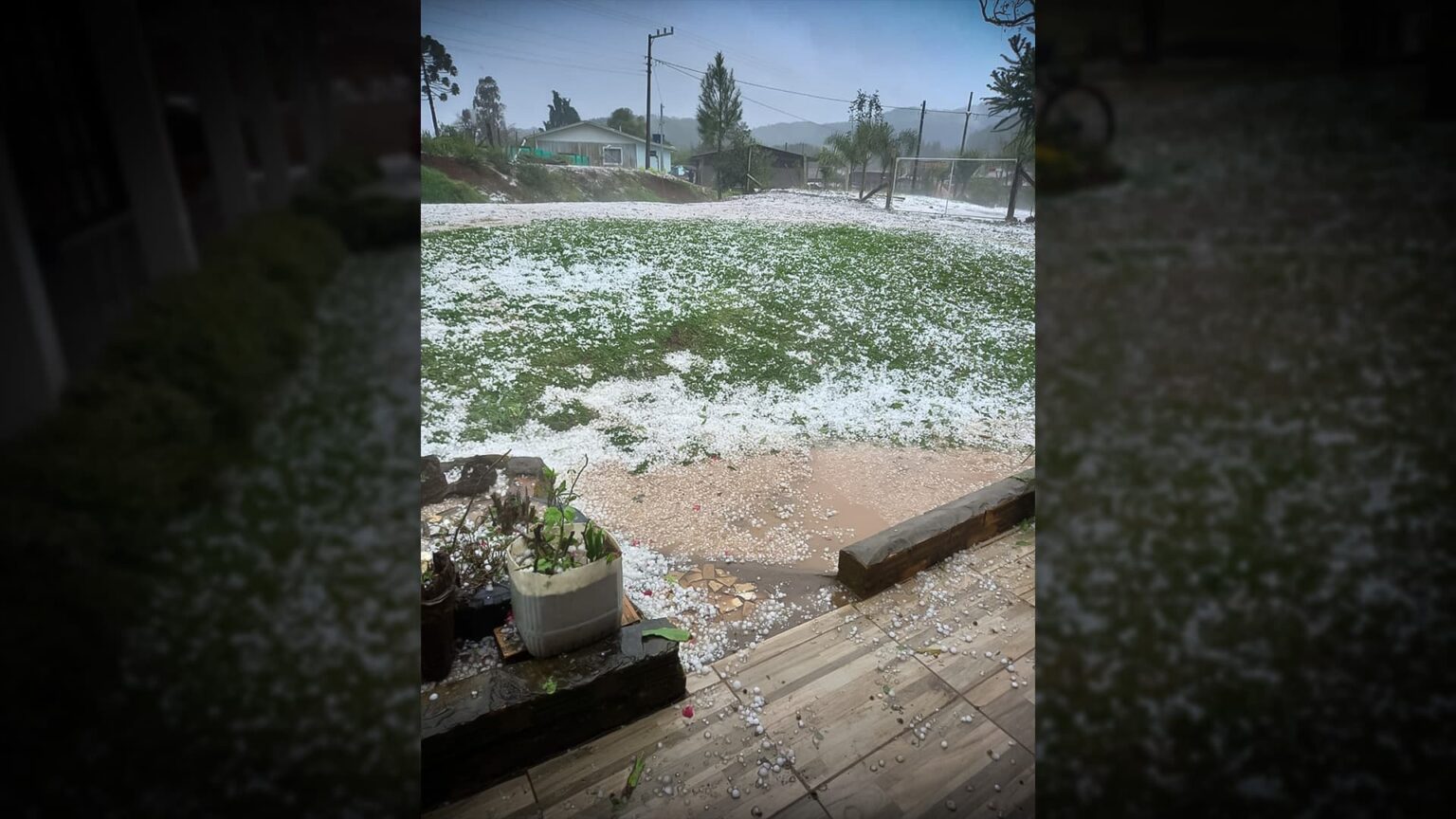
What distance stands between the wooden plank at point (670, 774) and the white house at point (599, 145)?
9.96 m

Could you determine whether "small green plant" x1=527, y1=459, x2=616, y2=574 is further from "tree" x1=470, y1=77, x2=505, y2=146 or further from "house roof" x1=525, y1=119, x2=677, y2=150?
"house roof" x1=525, y1=119, x2=677, y2=150

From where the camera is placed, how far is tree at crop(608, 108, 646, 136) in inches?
414

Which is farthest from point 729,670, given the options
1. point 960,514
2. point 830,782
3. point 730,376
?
point 730,376

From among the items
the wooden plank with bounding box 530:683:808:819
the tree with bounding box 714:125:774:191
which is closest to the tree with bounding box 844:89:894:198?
the tree with bounding box 714:125:774:191

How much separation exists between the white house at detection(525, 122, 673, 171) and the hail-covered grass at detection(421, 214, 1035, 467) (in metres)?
2.04

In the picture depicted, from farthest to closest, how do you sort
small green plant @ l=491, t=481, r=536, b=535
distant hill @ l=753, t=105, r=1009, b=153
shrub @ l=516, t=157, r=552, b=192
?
distant hill @ l=753, t=105, r=1009, b=153 → shrub @ l=516, t=157, r=552, b=192 → small green plant @ l=491, t=481, r=536, b=535

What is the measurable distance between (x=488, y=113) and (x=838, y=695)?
608 centimetres

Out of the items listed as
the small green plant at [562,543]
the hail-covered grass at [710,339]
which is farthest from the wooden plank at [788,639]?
the hail-covered grass at [710,339]

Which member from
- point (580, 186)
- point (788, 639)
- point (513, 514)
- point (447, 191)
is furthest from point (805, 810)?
point (580, 186)

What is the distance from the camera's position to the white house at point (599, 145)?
10.5 meters
